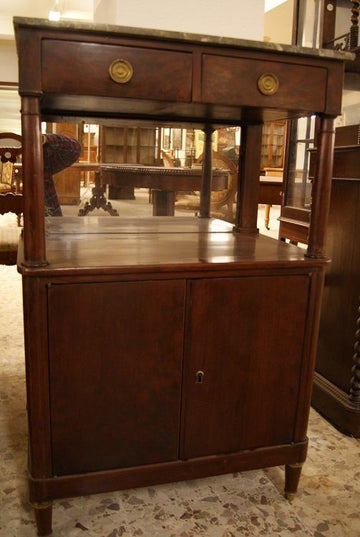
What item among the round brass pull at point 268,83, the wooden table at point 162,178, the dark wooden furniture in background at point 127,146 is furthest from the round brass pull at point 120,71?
the dark wooden furniture in background at point 127,146

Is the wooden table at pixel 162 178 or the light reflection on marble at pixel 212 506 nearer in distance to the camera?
the light reflection on marble at pixel 212 506

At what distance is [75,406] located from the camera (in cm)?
138

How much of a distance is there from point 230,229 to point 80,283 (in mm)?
946

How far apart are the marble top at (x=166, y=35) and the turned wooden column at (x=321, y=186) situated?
0.58ft

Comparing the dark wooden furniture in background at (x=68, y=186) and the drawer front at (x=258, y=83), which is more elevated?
the drawer front at (x=258, y=83)

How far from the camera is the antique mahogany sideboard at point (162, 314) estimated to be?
48.9 inches

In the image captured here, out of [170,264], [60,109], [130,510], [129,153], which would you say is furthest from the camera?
[129,153]

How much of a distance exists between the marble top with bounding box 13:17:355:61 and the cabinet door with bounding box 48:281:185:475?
0.59m

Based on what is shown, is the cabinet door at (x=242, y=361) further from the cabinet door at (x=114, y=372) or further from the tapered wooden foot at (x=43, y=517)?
the tapered wooden foot at (x=43, y=517)

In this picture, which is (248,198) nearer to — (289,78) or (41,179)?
(289,78)

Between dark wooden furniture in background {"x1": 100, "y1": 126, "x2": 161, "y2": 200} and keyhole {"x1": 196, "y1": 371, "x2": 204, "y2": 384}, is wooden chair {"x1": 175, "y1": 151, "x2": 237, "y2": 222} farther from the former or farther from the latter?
keyhole {"x1": 196, "y1": 371, "x2": 204, "y2": 384}

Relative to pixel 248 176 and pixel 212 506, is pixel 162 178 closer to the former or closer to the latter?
pixel 248 176

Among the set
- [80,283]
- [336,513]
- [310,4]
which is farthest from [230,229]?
[310,4]

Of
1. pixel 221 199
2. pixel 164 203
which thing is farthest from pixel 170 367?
pixel 221 199
